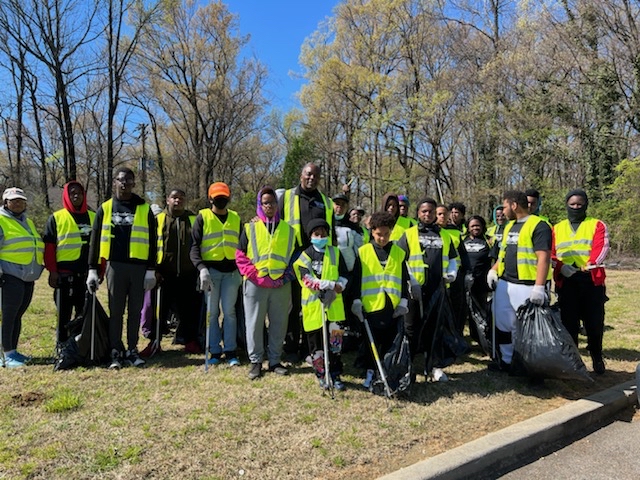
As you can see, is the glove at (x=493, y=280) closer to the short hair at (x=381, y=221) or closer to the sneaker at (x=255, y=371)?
the short hair at (x=381, y=221)

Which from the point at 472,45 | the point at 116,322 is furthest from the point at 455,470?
the point at 472,45

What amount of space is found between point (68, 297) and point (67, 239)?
2.28ft

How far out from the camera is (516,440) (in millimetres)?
3592

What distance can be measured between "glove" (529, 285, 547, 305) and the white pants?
0.83ft

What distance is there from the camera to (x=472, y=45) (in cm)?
2370

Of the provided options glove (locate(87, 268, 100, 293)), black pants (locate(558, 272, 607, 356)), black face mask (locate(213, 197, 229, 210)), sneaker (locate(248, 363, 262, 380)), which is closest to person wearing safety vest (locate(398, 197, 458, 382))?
black pants (locate(558, 272, 607, 356))

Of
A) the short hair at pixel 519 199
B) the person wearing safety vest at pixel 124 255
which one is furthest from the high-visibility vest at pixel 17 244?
the short hair at pixel 519 199

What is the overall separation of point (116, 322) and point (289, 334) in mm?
1980

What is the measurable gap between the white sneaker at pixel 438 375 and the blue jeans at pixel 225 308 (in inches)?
89.0

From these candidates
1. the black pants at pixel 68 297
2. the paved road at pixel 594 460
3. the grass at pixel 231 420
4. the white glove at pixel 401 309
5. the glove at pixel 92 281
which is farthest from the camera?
the black pants at pixel 68 297

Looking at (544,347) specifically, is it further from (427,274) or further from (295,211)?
(295,211)

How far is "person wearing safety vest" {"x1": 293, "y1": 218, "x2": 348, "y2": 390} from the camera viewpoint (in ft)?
14.5

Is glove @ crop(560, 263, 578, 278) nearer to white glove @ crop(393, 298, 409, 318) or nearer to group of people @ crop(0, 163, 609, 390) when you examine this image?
group of people @ crop(0, 163, 609, 390)

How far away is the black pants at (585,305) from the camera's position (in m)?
5.23
